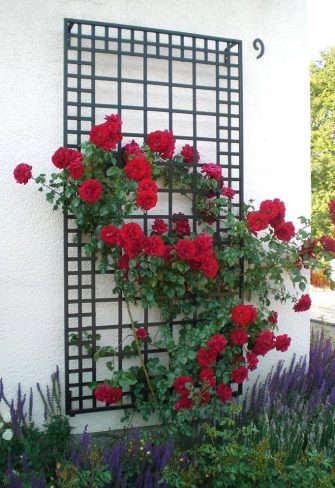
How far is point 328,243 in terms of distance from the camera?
11.5 ft

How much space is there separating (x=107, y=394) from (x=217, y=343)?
2.31ft

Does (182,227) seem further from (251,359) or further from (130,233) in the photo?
(251,359)

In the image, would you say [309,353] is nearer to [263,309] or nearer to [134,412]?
[263,309]

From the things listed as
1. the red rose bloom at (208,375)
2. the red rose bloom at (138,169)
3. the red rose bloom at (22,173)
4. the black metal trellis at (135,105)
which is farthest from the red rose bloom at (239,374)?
the red rose bloom at (22,173)

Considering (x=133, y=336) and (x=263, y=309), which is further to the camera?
(x=263, y=309)

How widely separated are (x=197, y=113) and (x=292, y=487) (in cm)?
223

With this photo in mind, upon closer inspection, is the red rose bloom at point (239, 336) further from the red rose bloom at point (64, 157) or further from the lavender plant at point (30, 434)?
the red rose bloom at point (64, 157)

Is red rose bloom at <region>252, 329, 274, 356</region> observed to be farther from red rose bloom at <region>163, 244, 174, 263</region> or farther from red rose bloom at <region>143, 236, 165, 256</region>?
red rose bloom at <region>143, 236, 165, 256</region>

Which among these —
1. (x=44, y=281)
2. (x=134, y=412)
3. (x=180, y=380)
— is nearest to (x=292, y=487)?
(x=180, y=380)

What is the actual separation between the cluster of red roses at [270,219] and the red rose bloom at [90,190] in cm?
96

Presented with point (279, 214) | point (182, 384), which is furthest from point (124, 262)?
point (279, 214)

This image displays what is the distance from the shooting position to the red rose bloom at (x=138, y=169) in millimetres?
2957

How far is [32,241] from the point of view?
3182 millimetres

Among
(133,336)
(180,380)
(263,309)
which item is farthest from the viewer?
(263,309)
